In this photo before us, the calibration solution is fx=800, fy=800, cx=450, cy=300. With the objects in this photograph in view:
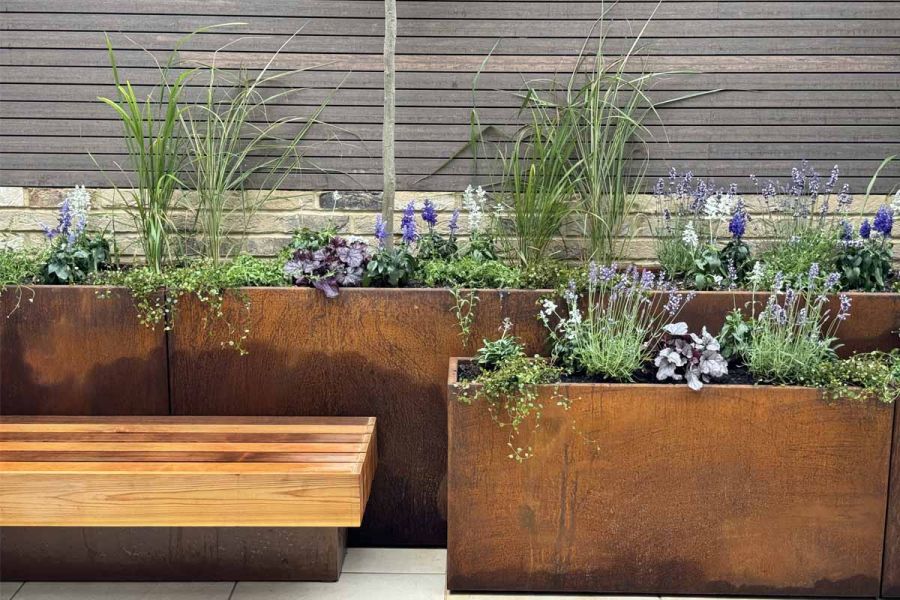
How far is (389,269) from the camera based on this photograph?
2.76 meters

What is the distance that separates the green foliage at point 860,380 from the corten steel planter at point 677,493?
4cm

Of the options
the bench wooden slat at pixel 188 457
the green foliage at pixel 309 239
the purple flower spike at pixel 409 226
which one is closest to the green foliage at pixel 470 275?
the purple flower spike at pixel 409 226

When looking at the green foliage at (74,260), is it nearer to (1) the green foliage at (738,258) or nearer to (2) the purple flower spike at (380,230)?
(2) the purple flower spike at (380,230)

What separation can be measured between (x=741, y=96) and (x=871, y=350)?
1141 millimetres

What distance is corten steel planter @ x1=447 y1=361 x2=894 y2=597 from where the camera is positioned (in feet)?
7.73

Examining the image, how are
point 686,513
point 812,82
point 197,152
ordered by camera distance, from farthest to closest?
point 812,82, point 197,152, point 686,513

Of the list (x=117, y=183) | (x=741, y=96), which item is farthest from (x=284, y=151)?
(x=741, y=96)

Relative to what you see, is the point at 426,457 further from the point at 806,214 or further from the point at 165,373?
the point at 806,214

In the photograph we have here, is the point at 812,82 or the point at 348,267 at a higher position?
the point at 812,82

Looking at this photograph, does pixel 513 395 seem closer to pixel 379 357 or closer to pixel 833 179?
pixel 379 357

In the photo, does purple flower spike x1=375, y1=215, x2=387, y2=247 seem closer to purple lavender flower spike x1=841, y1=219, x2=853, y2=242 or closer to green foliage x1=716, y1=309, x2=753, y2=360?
green foliage x1=716, y1=309, x2=753, y2=360

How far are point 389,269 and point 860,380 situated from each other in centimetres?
152

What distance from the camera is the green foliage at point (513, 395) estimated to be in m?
2.34

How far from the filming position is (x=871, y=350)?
109 inches
